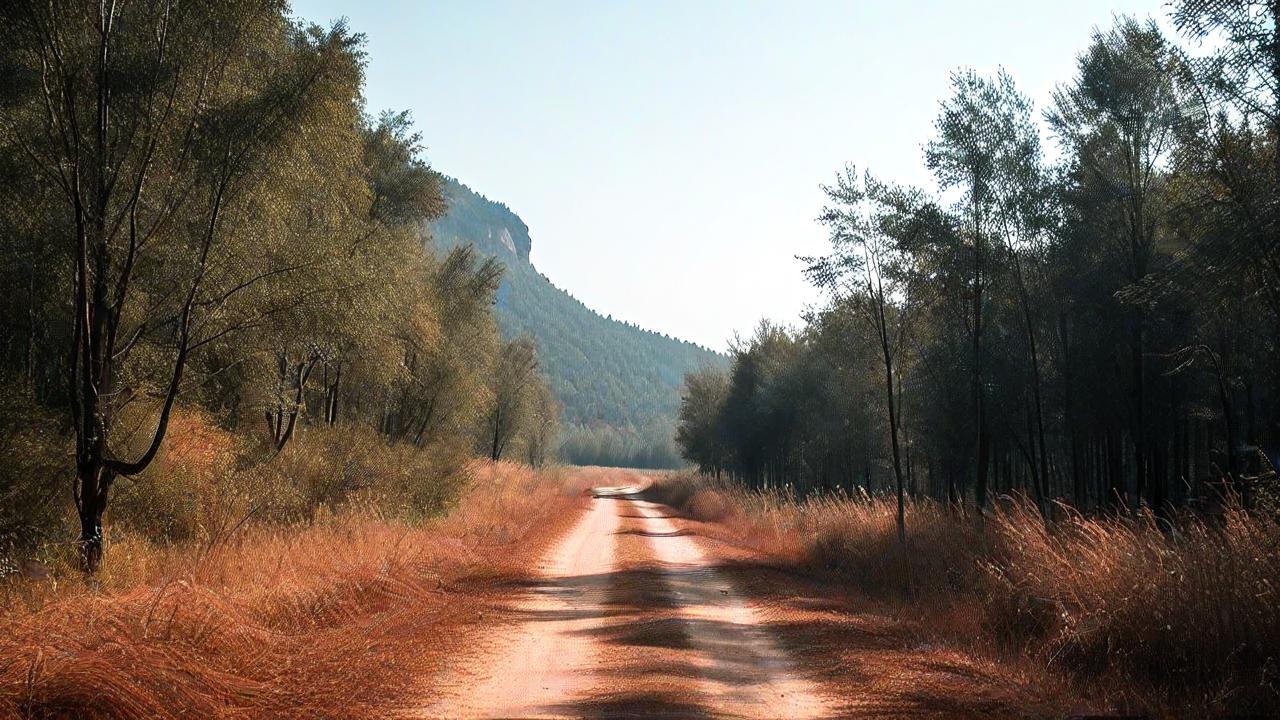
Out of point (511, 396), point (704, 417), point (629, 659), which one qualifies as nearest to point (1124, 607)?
point (629, 659)

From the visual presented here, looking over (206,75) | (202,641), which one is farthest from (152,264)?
(202,641)

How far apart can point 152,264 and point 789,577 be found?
12623 mm

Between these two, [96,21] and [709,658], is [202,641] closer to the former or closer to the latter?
[709,658]

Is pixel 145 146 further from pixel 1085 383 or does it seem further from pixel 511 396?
pixel 511 396

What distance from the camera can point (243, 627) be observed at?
8.29 meters

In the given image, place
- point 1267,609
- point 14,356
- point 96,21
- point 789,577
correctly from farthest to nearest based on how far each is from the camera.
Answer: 1. point 789,577
2. point 14,356
3. point 96,21
4. point 1267,609

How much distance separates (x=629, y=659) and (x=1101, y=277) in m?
24.2

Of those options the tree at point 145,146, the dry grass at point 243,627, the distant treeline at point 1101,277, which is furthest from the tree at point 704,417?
the tree at point 145,146

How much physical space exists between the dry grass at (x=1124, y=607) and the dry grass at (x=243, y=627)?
6316 millimetres

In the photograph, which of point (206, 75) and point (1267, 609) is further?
point (206, 75)

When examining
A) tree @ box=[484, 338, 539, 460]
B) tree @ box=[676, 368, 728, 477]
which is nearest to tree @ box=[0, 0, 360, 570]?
tree @ box=[484, 338, 539, 460]

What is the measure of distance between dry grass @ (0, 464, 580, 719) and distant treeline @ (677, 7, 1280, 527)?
10358 mm

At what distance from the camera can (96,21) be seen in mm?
10719

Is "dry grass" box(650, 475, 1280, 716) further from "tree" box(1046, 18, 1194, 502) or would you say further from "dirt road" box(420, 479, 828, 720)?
"tree" box(1046, 18, 1194, 502)
